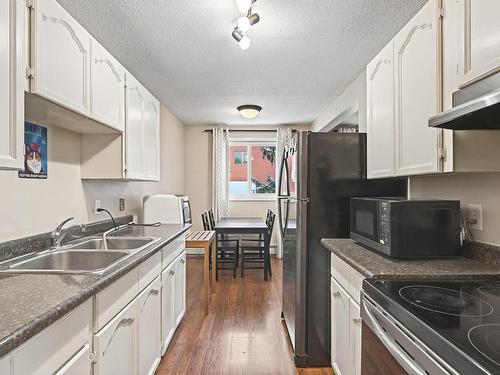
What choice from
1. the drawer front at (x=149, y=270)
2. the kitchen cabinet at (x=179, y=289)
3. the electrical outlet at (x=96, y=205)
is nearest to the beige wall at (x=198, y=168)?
the kitchen cabinet at (x=179, y=289)

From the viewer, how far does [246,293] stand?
3.74 metres

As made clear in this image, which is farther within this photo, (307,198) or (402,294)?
(307,198)

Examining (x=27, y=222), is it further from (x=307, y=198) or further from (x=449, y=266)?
(x=449, y=266)

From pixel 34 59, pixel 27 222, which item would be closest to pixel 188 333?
pixel 27 222

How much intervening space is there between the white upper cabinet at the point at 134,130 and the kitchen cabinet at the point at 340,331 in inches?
66.8

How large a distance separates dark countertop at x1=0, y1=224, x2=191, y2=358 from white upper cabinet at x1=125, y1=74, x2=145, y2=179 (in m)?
1.11

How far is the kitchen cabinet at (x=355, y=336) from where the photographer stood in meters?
1.50

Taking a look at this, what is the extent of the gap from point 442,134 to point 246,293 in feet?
9.77

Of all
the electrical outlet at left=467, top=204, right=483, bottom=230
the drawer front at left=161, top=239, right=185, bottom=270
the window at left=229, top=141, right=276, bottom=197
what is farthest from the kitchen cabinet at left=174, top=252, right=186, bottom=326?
the window at left=229, top=141, right=276, bottom=197

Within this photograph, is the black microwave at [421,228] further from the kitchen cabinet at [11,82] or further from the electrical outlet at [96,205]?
the electrical outlet at [96,205]

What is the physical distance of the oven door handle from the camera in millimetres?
862

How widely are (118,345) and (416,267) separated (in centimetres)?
141

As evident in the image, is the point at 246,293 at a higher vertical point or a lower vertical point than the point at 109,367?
lower

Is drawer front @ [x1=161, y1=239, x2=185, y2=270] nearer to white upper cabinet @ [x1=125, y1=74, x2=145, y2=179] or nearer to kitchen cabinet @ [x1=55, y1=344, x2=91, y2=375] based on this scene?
white upper cabinet @ [x1=125, y1=74, x2=145, y2=179]
